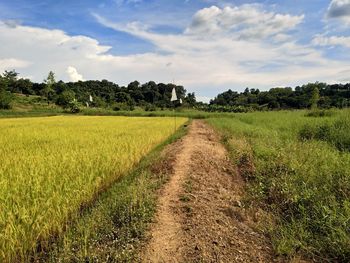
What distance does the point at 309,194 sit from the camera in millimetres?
5051

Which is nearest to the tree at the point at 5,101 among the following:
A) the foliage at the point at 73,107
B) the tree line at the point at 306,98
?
the foliage at the point at 73,107

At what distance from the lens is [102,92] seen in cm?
9212

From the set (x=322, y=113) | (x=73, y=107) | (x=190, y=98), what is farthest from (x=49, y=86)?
(x=322, y=113)

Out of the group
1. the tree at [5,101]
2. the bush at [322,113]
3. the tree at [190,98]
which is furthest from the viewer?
the tree at [190,98]

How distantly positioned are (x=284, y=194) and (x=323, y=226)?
143 cm

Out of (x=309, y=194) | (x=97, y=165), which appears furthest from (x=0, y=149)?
(x=309, y=194)

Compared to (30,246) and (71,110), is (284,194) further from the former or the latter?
(71,110)

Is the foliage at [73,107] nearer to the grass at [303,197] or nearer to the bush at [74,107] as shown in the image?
the bush at [74,107]

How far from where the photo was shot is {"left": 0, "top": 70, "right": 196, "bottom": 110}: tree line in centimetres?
6938

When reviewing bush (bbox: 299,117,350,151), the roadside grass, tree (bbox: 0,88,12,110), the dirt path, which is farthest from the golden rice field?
tree (bbox: 0,88,12,110)

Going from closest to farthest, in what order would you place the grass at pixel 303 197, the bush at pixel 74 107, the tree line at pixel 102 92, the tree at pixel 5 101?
the grass at pixel 303 197
the tree at pixel 5 101
the bush at pixel 74 107
the tree line at pixel 102 92

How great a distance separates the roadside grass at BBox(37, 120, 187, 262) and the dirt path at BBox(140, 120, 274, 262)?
18 cm

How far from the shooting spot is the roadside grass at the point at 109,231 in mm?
3361

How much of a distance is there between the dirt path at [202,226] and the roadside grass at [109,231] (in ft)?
0.61
